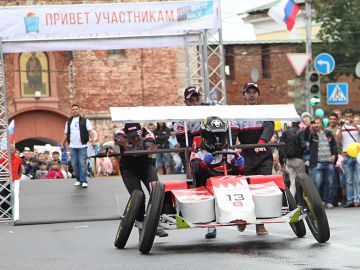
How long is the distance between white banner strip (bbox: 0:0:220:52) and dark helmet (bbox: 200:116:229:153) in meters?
9.71

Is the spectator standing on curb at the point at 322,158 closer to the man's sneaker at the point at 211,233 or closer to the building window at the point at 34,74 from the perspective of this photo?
the man's sneaker at the point at 211,233

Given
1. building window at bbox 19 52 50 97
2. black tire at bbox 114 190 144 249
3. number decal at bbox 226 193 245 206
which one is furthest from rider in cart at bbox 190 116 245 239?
building window at bbox 19 52 50 97

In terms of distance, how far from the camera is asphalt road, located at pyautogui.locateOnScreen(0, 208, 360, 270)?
11.8 m

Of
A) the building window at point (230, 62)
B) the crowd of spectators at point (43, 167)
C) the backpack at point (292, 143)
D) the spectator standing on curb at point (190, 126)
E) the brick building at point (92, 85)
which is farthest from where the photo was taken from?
the building window at point (230, 62)

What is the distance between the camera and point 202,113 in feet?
47.4

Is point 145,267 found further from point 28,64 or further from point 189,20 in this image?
point 28,64

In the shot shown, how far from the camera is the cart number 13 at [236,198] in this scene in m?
13.0

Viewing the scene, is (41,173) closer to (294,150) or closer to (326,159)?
(294,150)

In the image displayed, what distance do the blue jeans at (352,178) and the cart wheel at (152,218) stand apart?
36.4 ft

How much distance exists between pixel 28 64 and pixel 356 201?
3293cm

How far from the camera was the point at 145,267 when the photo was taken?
1186cm

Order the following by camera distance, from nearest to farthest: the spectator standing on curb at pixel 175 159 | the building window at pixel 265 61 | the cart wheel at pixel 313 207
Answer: the cart wheel at pixel 313 207 < the spectator standing on curb at pixel 175 159 < the building window at pixel 265 61

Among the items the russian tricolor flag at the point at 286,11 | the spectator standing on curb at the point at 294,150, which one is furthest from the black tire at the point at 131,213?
the russian tricolor flag at the point at 286,11

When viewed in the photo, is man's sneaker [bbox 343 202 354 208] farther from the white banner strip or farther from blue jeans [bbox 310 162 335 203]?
the white banner strip
